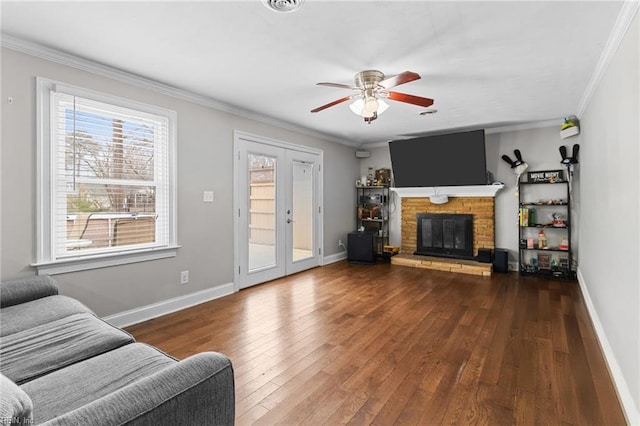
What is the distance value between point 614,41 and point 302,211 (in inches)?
163

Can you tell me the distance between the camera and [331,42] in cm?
242

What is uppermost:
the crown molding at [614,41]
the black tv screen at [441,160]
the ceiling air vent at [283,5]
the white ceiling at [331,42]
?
the white ceiling at [331,42]

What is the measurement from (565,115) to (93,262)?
587 centimetres

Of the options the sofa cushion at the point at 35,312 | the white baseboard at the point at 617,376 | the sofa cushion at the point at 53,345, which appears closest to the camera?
the sofa cushion at the point at 53,345

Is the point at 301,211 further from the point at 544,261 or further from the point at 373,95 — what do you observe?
the point at 544,261

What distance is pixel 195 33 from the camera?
2.32 m

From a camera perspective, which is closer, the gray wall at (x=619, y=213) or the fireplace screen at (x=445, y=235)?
the gray wall at (x=619, y=213)

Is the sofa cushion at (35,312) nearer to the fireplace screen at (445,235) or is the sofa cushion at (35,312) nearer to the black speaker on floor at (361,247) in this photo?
the black speaker on floor at (361,247)

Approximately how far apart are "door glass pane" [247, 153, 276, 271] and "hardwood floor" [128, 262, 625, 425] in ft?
1.76

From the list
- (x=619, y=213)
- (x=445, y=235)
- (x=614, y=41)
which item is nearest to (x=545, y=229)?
(x=445, y=235)

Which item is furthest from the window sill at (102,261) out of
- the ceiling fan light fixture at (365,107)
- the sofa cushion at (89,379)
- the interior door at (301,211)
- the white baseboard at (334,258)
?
the white baseboard at (334,258)

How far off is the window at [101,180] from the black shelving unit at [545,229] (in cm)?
502

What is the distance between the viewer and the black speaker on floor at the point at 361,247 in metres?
6.06

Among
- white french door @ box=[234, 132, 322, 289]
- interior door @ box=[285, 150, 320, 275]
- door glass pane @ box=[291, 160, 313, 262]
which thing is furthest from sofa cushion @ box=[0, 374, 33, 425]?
door glass pane @ box=[291, 160, 313, 262]
